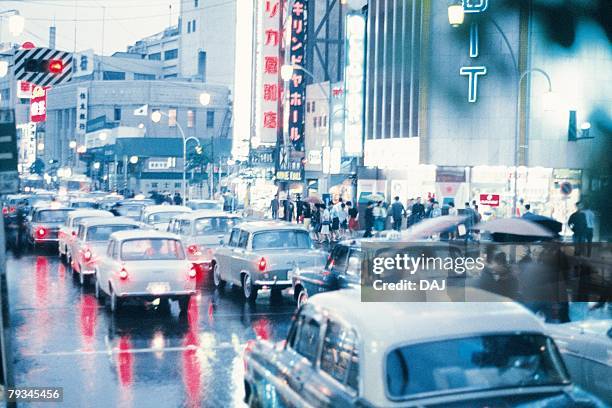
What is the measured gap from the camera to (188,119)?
91188 millimetres

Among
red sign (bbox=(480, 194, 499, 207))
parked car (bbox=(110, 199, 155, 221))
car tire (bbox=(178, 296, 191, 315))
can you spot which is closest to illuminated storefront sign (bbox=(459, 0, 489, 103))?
red sign (bbox=(480, 194, 499, 207))

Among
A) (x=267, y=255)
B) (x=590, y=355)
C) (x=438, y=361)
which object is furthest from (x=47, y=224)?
(x=438, y=361)

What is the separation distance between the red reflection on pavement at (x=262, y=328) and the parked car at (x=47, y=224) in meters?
15.5

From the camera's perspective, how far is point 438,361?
17.5ft

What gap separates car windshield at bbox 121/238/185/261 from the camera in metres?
15.1

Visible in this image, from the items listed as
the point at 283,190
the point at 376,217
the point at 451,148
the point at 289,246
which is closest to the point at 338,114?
the point at 283,190

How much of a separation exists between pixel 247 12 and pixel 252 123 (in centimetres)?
912

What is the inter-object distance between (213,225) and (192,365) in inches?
410

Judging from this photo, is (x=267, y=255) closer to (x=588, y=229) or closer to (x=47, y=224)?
(x=588, y=229)

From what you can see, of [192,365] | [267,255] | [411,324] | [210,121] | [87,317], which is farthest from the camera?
[210,121]

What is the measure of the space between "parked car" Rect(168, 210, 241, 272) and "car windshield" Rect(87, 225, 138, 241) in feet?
5.06

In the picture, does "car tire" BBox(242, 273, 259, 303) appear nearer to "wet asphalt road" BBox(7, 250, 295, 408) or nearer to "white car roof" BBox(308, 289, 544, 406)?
"wet asphalt road" BBox(7, 250, 295, 408)

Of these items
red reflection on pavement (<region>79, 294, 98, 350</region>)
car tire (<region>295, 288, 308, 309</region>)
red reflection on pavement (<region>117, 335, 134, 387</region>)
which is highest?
car tire (<region>295, 288, 308, 309</region>)

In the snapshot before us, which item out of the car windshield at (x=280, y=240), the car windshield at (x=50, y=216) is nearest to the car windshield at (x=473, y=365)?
the car windshield at (x=280, y=240)
